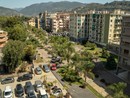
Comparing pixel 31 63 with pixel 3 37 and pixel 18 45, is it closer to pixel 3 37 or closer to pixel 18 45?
pixel 18 45

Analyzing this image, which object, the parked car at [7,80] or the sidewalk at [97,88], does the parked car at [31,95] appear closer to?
the parked car at [7,80]

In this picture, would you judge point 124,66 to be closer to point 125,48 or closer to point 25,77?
point 125,48

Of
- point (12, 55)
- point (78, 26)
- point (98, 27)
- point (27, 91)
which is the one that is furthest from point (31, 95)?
point (78, 26)

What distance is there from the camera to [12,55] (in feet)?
148

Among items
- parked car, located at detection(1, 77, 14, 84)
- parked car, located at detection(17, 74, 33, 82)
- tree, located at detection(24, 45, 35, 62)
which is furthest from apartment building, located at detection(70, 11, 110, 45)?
parked car, located at detection(1, 77, 14, 84)

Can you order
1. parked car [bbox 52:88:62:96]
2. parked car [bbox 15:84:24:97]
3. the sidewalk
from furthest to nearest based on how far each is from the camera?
the sidewalk < parked car [bbox 52:88:62:96] < parked car [bbox 15:84:24:97]

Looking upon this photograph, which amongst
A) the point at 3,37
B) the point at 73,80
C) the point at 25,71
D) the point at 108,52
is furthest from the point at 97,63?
the point at 3,37

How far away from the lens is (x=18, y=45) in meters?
47.5

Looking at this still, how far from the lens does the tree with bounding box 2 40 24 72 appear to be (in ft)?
148

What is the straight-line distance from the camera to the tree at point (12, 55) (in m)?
45.1

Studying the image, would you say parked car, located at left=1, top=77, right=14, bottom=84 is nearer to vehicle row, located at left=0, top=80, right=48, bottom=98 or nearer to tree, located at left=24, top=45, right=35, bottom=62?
vehicle row, located at left=0, top=80, right=48, bottom=98

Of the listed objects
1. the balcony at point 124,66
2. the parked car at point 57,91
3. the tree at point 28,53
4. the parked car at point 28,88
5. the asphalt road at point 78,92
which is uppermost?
the tree at point 28,53

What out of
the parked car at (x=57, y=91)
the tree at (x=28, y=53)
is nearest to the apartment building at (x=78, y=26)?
the tree at (x=28, y=53)

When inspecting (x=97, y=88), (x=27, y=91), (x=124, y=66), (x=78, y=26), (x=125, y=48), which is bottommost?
(x=97, y=88)
